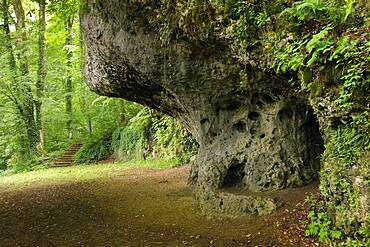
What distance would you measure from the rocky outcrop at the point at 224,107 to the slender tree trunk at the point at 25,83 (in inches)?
484

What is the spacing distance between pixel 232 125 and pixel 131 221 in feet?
12.8

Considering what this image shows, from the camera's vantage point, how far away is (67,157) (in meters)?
24.0

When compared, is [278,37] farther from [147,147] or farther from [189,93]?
[147,147]

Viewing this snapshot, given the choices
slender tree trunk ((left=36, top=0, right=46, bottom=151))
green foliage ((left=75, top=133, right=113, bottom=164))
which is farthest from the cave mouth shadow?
slender tree trunk ((left=36, top=0, right=46, bottom=151))

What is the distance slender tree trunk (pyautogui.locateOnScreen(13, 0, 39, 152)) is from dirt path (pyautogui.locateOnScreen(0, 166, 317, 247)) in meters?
10.6

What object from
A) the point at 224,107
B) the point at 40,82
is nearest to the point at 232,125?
the point at 224,107

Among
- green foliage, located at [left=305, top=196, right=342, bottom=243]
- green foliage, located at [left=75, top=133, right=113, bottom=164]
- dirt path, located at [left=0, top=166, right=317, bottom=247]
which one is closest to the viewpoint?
green foliage, located at [left=305, top=196, right=342, bottom=243]

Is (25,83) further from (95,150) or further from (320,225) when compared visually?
(320,225)

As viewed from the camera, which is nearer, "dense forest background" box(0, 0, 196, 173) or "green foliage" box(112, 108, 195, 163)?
"green foliage" box(112, 108, 195, 163)

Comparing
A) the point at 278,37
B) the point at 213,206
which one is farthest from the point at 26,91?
the point at 278,37

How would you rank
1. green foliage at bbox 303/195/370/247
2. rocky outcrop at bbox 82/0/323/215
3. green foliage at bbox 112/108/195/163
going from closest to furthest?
green foliage at bbox 303/195/370/247, rocky outcrop at bbox 82/0/323/215, green foliage at bbox 112/108/195/163

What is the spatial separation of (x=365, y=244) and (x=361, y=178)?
0.94 m

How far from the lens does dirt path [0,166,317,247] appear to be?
6637mm

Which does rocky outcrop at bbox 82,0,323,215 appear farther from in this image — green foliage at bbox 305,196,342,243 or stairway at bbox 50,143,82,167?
stairway at bbox 50,143,82,167
